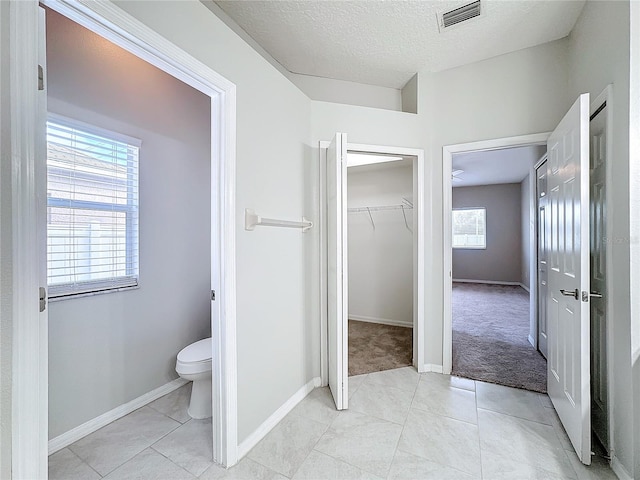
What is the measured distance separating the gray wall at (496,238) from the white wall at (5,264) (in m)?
8.52

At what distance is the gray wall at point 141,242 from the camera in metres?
1.71

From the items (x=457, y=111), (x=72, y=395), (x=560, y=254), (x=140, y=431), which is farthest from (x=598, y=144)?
(x=72, y=395)

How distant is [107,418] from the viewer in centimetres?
188

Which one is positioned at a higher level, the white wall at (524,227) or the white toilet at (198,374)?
the white wall at (524,227)

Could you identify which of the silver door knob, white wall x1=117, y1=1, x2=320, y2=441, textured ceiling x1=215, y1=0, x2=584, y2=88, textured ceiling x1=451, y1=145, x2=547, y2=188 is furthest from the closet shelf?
the silver door knob

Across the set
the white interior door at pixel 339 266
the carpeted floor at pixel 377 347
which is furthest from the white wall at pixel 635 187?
the carpeted floor at pixel 377 347

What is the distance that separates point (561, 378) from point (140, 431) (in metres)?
2.79

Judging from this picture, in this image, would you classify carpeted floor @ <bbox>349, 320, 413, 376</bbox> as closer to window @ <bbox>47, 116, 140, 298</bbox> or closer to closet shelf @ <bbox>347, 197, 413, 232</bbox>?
closet shelf @ <bbox>347, 197, 413, 232</bbox>

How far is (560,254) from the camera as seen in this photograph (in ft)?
6.15

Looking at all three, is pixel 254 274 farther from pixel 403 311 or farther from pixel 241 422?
pixel 403 311

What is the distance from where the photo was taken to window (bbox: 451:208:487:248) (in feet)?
25.3

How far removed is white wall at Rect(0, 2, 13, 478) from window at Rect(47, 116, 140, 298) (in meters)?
1.12

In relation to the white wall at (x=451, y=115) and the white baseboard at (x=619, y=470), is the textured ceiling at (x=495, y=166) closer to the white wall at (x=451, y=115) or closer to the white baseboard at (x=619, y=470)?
the white wall at (x=451, y=115)

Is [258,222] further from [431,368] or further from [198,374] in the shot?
[431,368]
